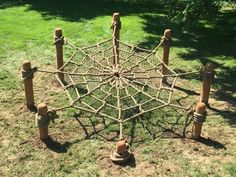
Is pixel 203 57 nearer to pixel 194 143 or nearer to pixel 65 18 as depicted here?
pixel 194 143

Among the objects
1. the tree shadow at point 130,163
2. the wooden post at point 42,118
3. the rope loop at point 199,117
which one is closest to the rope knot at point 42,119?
the wooden post at point 42,118

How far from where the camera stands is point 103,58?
9547 mm

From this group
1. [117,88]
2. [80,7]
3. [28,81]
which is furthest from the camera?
[80,7]

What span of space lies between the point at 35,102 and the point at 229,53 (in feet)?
19.7

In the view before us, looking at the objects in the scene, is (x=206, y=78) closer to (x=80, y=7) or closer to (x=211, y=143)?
(x=211, y=143)

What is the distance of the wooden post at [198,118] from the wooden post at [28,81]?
3247mm

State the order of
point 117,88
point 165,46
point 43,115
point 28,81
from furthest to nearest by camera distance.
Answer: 1. point 165,46
2. point 117,88
3. point 28,81
4. point 43,115

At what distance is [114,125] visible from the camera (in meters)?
7.76

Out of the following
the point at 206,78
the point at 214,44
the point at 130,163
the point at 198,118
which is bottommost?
the point at 130,163

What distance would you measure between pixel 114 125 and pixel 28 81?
1905mm

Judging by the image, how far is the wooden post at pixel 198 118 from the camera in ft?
22.6

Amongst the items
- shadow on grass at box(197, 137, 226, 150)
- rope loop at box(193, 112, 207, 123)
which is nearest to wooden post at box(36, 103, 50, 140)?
rope loop at box(193, 112, 207, 123)

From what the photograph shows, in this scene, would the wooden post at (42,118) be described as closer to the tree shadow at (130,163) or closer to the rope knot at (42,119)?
the rope knot at (42,119)

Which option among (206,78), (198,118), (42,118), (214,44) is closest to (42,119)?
(42,118)
